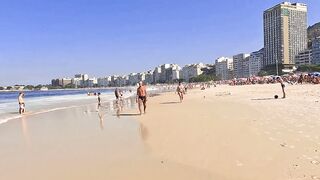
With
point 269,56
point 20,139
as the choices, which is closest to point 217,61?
point 269,56

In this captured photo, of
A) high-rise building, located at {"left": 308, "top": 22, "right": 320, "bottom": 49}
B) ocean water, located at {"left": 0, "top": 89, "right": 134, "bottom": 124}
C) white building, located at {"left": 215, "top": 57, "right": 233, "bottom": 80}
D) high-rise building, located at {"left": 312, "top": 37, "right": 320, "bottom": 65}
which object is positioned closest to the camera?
ocean water, located at {"left": 0, "top": 89, "right": 134, "bottom": 124}

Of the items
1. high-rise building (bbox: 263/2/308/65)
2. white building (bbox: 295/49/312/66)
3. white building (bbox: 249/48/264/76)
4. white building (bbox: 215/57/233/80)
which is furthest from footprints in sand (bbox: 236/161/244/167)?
white building (bbox: 215/57/233/80)

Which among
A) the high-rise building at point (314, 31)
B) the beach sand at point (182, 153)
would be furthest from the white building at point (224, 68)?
the beach sand at point (182, 153)

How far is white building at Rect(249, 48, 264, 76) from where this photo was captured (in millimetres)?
145500

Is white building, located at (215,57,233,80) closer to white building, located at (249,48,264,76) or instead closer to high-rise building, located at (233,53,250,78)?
high-rise building, located at (233,53,250,78)

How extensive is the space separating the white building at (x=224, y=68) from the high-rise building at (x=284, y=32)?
31948 mm

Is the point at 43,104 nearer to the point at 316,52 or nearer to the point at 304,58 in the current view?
the point at 316,52

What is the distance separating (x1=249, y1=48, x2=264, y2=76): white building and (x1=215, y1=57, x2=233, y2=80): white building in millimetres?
18923

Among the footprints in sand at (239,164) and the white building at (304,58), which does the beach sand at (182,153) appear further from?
the white building at (304,58)

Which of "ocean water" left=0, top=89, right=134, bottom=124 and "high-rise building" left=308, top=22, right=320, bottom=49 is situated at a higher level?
"high-rise building" left=308, top=22, right=320, bottom=49

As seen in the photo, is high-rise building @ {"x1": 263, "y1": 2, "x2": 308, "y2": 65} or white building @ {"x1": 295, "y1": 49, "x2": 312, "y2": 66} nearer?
white building @ {"x1": 295, "y1": 49, "x2": 312, "y2": 66}

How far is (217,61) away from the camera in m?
188

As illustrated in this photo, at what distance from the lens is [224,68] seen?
589 feet

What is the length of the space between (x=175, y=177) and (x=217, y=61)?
185993 millimetres
